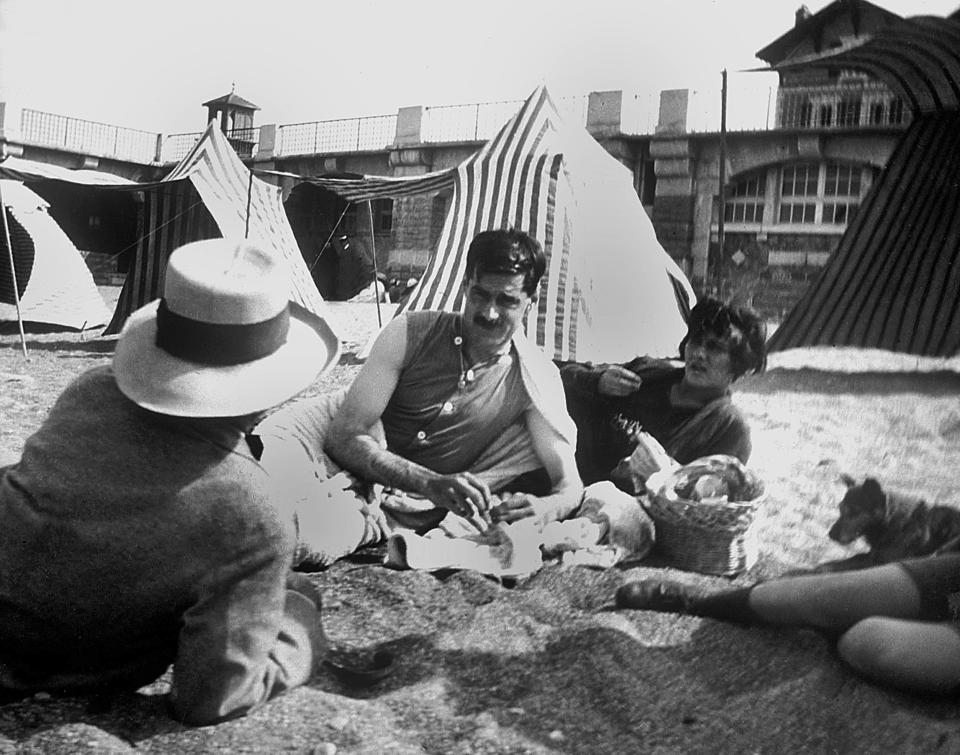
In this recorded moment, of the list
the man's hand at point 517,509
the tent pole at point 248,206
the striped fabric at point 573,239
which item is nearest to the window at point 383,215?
the tent pole at point 248,206

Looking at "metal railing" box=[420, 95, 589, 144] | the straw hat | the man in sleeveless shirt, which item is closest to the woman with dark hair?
the man in sleeveless shirt

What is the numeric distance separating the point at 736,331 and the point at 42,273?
136 inches

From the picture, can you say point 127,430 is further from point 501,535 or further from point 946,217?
point 946,217

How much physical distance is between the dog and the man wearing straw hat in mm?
1361

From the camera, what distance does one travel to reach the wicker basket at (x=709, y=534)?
2.44 m

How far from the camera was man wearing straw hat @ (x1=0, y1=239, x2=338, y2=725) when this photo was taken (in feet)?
6.50

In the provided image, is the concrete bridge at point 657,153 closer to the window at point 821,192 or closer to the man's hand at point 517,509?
the window at point 821,192

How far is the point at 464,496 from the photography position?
2807 millimetres

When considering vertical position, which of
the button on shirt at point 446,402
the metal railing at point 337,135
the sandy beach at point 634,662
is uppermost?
the metal railing at point 337,135

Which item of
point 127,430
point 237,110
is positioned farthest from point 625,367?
point 237,110

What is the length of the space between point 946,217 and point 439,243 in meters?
1.51

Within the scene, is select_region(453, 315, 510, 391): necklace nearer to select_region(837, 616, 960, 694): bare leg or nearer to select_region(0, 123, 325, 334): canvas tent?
select_region(0, 123, 325, 334): canvas tent

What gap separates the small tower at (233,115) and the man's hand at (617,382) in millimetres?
1528

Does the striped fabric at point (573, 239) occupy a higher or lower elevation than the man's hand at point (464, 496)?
higher
